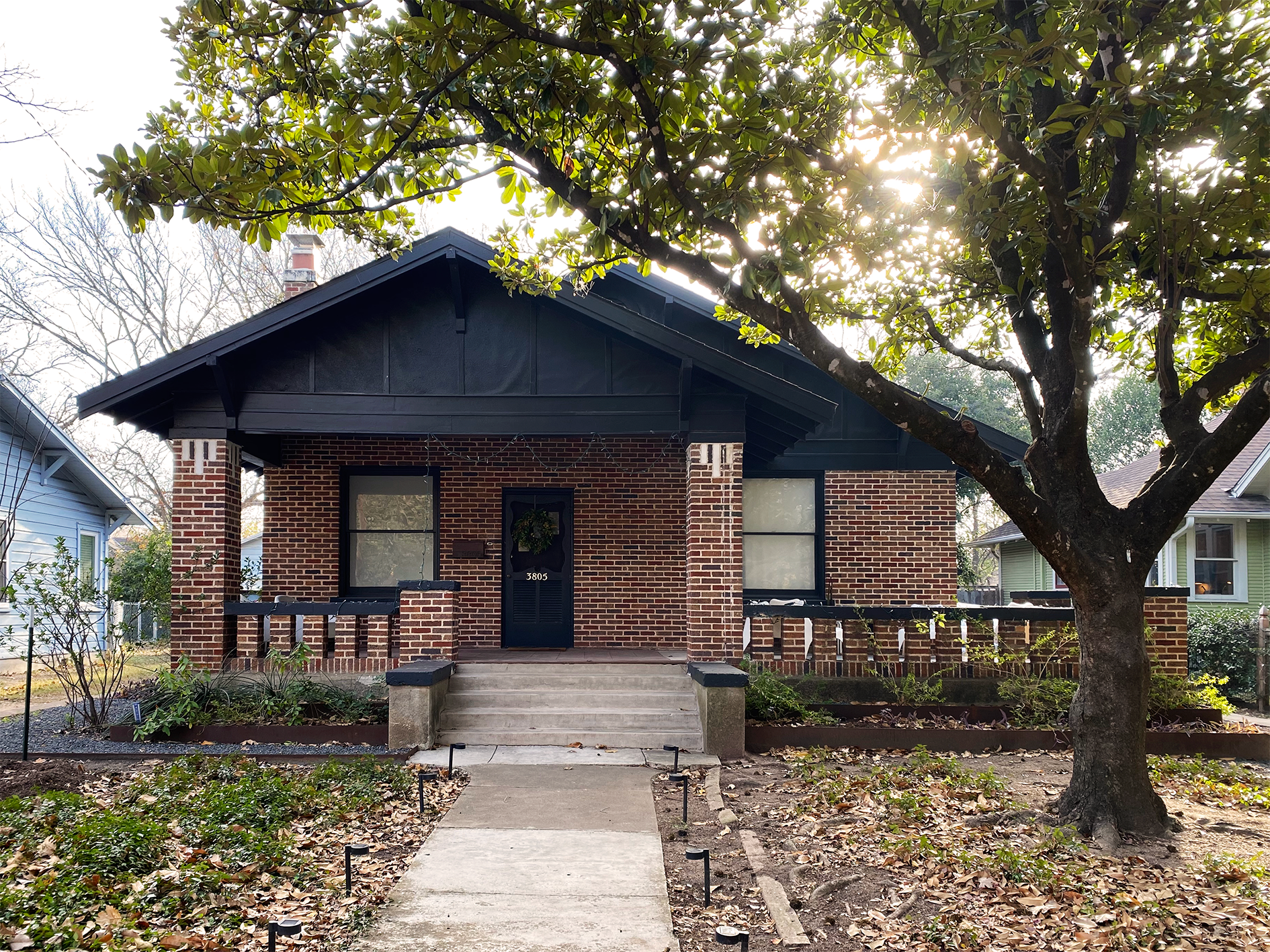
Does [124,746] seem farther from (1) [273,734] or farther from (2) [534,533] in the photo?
(2) [534,533]

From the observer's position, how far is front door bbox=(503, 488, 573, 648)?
11859 millimetres

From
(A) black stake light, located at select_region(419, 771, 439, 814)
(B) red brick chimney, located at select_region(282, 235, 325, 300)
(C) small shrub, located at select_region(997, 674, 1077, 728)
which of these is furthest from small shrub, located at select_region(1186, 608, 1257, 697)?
(B) red brick chimney, located at select_region(282, 235, 325, 300)

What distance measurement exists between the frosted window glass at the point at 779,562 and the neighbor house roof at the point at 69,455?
993 centimetres

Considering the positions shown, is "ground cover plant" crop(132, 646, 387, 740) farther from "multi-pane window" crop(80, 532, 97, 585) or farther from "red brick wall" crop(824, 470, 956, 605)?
"multi-pane window" crop(80, 532, 97, 585)

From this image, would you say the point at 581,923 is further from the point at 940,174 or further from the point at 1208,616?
the point at 1208,616

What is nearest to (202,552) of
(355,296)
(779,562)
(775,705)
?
(355,296)

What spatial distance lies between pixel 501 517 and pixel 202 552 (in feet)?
12.5

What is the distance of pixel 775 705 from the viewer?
349 inches

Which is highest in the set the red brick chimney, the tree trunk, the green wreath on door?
the red brick chimney

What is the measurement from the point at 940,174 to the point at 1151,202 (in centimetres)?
144

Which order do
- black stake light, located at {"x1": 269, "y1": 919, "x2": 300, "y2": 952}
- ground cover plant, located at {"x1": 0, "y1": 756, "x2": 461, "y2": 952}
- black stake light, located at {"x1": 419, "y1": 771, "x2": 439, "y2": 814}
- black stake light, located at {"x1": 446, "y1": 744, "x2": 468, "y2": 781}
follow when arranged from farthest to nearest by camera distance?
black stake light, located at {"x1": 446, "y1": 744, "x2": 468, "y2": 781}
black stake light, located at {"x1": 419, "y1": 771, "x2": 439, "y2": 814}
ground cover plant, located at {"x1": 0, "y1": 756, "x2": 461, "y2": 952}
black stake light, located at {"x1": 269, "y1": 919, "x2": 300, "y2": 952}

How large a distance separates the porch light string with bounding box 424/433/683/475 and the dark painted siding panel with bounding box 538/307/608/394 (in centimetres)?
195

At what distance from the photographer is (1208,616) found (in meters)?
15.1

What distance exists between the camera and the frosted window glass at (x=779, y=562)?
40.4ft
